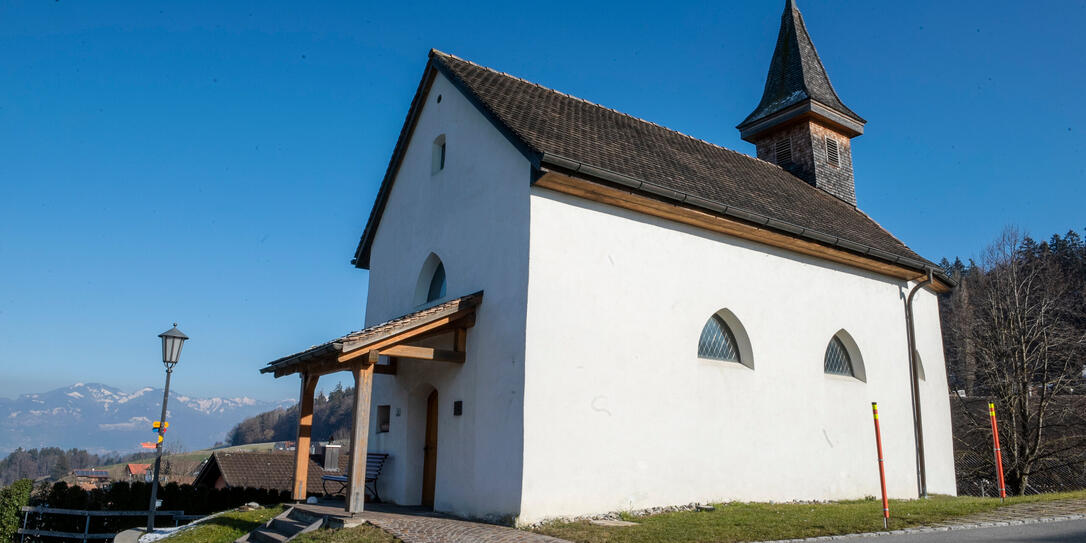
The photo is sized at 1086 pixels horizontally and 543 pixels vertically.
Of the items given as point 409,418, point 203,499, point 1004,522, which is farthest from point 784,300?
point 203,499

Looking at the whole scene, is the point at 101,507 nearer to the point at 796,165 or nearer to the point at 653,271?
the point at 653,271

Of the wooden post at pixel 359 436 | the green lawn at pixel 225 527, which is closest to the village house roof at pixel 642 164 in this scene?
the wooden post at pixel 359 436

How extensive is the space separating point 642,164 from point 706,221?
1.48 metres

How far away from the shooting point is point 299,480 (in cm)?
1165

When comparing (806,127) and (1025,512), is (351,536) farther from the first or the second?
(806,127)

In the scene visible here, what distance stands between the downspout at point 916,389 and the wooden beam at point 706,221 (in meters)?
0.52

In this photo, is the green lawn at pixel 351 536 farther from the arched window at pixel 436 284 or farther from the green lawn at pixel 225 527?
the arched window at pixel 436 284

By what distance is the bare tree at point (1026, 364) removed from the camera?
22.6m

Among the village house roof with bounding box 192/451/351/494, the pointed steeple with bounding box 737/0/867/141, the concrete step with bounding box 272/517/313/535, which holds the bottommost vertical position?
the village house roof with bounding box 192/451/351/494

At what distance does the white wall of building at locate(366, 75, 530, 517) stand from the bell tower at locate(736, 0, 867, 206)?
10.7 m

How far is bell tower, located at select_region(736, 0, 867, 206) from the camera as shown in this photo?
62.5 ft

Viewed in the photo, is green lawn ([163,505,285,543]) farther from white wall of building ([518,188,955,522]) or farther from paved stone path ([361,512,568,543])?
white wall of building ([518,188,955,522])

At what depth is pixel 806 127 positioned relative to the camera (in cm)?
1931

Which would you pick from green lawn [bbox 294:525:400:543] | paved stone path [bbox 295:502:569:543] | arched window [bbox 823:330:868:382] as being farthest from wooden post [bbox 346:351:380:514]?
arched window [bbox 823:330:868:382]
